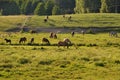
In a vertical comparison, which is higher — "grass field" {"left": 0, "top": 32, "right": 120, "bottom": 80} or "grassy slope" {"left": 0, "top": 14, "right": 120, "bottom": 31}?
"grass field" {"left": 0, "top": 32, "right": 120, "bottom": 80}

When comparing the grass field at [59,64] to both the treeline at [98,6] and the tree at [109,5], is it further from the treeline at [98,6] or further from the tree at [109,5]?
the treeline at [98,6]

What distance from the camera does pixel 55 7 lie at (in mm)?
111625

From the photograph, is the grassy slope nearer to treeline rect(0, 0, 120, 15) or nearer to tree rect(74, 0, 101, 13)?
treeline rect(0, 0, 120, 15)

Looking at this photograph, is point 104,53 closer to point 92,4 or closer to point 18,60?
point 18,60

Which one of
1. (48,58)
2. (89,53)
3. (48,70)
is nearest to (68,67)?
(48,70)

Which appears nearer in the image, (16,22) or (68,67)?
(68,67)

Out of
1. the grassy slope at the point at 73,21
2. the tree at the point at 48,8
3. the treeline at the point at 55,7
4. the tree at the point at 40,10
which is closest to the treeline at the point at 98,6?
the treeline at the point at 55,7

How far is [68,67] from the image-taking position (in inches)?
1154

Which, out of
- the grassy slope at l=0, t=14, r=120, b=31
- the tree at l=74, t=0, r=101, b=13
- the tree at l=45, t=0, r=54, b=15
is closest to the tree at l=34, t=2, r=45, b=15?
the tree at l=45, t=0, r=54, b=15

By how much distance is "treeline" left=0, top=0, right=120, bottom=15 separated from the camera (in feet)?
327

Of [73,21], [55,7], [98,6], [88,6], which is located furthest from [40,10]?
[73,21]

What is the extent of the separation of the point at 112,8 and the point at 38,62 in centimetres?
7279

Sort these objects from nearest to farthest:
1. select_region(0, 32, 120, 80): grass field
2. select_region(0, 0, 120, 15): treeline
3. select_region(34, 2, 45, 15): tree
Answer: select_region(0, 32, 120, 80): grass field < select_region(0, 0, 120, 15): treeline < select_region(34, 2, 45, 15): tree

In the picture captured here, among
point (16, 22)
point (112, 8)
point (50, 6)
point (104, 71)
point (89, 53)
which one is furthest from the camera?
point (50, 6)
